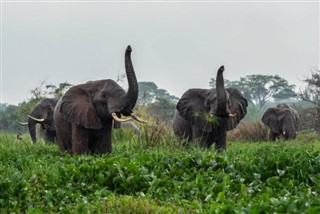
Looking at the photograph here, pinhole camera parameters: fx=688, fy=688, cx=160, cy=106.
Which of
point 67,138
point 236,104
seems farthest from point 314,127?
point 67,138

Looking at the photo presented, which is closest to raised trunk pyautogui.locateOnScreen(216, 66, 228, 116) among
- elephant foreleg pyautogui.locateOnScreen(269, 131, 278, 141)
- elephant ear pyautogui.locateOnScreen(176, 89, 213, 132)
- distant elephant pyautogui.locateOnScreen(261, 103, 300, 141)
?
elephant ear pyautogui.locateOnScreen(176, 89, 213, 132)

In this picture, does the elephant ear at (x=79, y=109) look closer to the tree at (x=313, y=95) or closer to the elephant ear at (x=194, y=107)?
the elephant ear at (x=194, y=107)

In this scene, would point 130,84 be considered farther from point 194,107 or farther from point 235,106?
point 235,106

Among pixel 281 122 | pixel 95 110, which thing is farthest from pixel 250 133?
pixel 95 110

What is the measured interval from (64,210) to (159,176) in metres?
2.05

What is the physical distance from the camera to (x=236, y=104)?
1357cm

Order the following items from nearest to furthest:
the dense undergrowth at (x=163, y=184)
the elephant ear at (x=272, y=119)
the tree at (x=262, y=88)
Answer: the dense undergrowth at (x=163, y=184)
the elephant ear at (x=272, y=119)
the tree at (x=262, y=88)

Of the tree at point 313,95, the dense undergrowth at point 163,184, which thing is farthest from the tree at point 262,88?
the dense undergrowth at point 163,184

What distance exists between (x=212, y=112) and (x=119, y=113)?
276 cm

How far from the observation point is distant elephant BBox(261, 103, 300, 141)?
20.8m

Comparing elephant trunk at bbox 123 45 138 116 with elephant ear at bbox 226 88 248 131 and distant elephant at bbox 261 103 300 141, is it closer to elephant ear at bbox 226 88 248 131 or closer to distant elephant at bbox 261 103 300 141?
elephant ear at bbox 226 88 248 131

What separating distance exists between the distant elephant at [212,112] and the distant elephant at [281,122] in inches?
278

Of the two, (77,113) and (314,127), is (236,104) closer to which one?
(77,113)

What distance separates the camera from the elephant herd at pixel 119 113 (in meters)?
10.6
